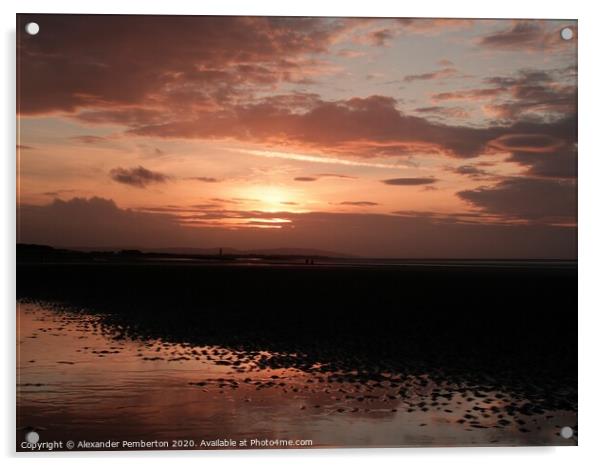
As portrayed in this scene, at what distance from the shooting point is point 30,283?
378 inches

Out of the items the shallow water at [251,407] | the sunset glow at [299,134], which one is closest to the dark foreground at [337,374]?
the shallow water at [251,407]

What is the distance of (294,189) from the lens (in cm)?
1184

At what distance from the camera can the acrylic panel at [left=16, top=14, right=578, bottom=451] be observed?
9.91 m

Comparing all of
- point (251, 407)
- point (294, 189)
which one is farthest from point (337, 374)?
point (294, 189)

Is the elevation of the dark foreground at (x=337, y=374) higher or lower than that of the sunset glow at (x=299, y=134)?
lower

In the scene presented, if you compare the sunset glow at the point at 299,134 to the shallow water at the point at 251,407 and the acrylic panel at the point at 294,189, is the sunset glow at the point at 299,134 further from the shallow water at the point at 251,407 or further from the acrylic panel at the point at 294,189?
the shallow water at the point at 251,407

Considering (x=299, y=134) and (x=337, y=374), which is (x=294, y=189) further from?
(x=337, y=374)

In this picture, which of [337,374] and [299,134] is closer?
[299,134]

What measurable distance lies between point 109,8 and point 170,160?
106 inches

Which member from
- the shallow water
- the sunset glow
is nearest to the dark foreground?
the shallow water

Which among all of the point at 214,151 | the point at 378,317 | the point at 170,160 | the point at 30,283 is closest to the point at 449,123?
the point at 214,151
